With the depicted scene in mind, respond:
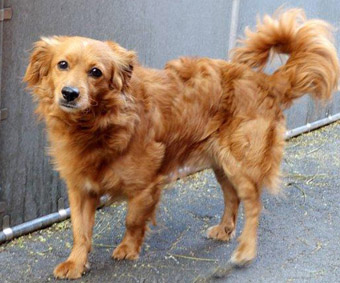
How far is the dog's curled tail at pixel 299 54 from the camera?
4566 mm

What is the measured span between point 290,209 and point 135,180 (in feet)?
5.89

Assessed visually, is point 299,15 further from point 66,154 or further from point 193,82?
point 66,154

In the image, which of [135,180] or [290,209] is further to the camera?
[290,209]

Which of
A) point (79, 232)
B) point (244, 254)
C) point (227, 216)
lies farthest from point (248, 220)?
point (79, 232)

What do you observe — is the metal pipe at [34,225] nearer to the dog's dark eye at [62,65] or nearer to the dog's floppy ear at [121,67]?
the dog's floppy ear at [121,67]

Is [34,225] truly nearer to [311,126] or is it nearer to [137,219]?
[137,219]

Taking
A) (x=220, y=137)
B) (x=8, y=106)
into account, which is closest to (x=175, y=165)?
(x=220, y=137)

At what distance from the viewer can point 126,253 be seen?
14.6 ft

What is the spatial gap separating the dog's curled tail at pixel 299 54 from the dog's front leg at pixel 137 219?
3.67 feet

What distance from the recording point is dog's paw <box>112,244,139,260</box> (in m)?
4.44

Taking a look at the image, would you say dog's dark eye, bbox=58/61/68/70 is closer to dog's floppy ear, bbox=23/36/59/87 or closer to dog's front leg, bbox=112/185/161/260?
dog's floppy ear, bbox=23/36/59/87

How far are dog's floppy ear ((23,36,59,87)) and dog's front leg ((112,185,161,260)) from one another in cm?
94

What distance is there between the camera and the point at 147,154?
13.8ft

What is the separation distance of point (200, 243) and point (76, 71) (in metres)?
1.70
